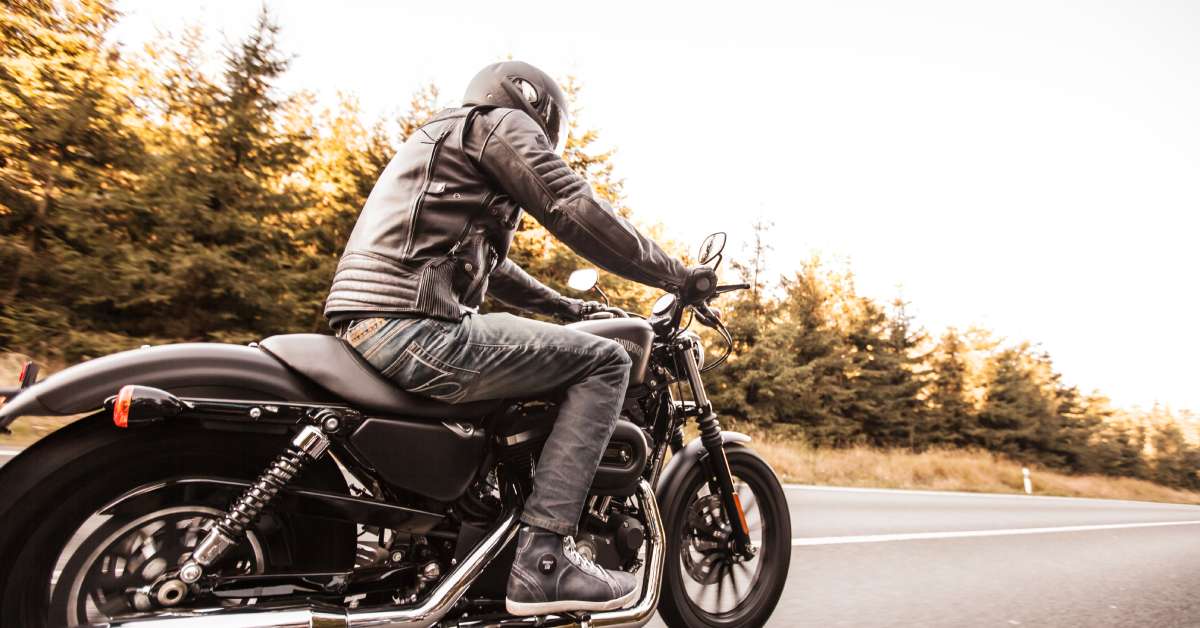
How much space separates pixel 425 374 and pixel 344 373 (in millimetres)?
211

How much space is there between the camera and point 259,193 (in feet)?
45.5

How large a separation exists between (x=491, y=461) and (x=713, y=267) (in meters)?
1.01

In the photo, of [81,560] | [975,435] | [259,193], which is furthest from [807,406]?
[81,560]

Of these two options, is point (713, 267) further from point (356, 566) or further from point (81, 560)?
point (81, 560)

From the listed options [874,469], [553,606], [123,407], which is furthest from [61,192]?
[874,469]

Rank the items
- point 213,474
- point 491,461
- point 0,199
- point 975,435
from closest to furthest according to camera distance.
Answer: point 213,474 → point 491,461 → point 0,199 → point 975,435

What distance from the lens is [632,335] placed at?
263 centimetres

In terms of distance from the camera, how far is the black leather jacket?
2.14 m

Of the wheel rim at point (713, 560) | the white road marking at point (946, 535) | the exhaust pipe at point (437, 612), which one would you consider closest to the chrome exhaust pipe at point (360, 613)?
the exhaust pipe at point (437, 612)

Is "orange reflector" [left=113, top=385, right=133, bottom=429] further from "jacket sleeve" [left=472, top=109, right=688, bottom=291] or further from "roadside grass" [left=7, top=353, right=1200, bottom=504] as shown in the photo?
"roadside grass" [left=7, top=353, right=1200, bottom=504]

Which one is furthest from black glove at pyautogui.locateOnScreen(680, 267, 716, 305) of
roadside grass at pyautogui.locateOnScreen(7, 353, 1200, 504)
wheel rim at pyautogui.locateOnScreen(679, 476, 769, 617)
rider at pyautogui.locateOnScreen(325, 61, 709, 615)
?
roadside grass at pyautogui.locateOnScreen(7, 353, 1200, 504)

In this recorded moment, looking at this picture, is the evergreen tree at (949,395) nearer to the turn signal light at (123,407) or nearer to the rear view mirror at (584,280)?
the rear view mirror at (584,280)

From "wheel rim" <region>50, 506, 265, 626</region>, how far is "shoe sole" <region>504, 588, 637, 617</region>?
702 mm

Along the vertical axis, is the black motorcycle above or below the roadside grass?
below
